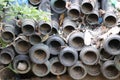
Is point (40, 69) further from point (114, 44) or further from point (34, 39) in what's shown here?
point (114, 44)

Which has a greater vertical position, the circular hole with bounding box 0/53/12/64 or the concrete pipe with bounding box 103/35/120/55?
the concrete pipe with bounding box 103/35/120/55

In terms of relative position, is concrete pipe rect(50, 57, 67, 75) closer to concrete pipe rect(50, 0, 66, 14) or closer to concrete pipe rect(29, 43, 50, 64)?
concrete pipe rect(29, 43, 50, 64)

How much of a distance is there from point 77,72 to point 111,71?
354 millimetres

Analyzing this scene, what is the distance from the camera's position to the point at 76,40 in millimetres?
3455

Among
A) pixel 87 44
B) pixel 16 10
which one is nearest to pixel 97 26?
pixel 87 44

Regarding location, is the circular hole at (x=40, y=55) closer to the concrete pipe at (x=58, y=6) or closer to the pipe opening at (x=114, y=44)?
the concrete pipe at (x=58, y=6)

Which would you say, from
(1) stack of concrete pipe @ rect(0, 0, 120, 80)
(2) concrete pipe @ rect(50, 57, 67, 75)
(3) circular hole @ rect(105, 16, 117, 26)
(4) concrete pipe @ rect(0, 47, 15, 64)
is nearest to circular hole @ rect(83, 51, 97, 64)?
(1) stack of concrete pipe @ rect(0, 0, 120, 80)

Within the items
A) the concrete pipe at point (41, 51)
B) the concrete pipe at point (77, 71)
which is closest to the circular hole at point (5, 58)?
the concrete pipe at point (41, 51)

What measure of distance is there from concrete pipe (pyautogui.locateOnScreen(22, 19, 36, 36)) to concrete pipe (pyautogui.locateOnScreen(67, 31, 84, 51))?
0.42m

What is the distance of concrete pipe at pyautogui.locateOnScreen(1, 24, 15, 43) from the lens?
10.7ft

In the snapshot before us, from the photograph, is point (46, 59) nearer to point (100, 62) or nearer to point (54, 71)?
point (54, 71)

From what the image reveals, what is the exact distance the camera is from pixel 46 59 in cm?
332

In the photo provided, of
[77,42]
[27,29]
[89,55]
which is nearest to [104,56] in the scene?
[89,55]

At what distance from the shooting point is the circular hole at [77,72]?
3.45 metres
